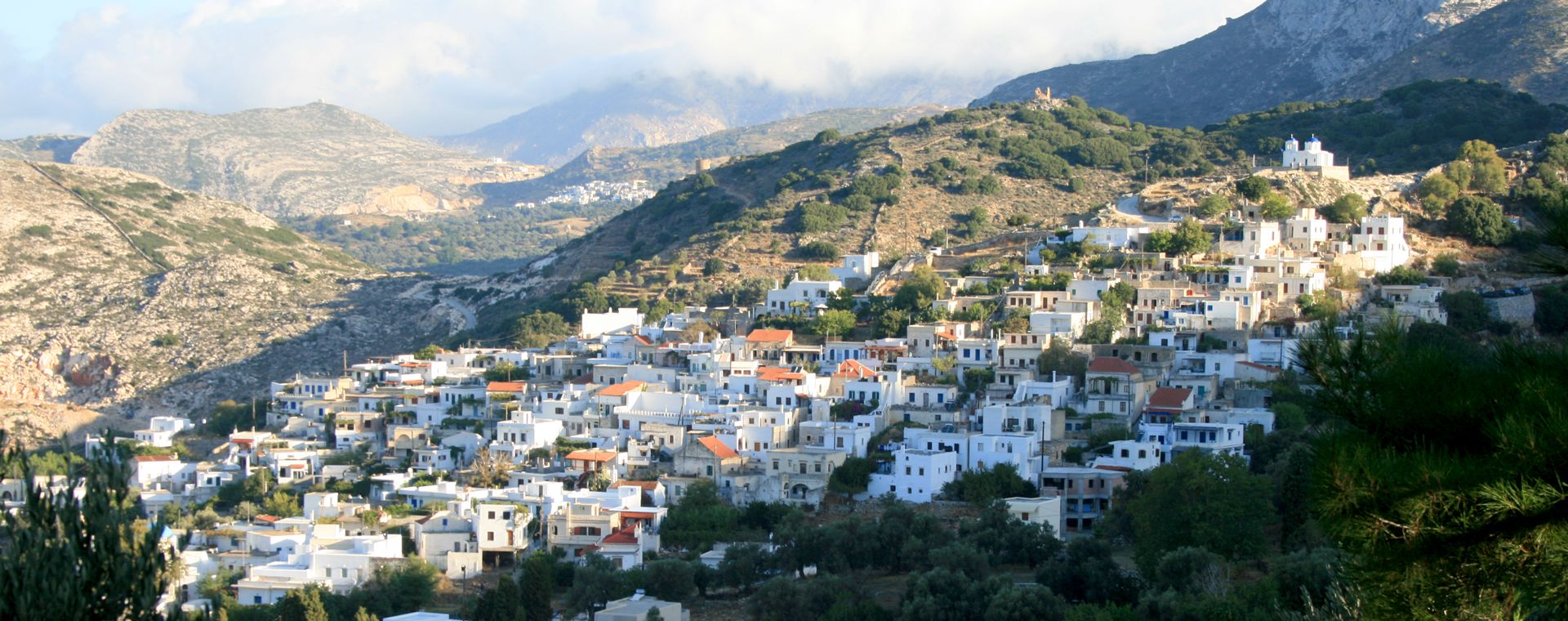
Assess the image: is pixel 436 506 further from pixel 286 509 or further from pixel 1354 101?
pixel 1354 101

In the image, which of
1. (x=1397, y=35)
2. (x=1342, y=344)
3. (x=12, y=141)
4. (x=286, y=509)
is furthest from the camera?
(x=12, y=141)

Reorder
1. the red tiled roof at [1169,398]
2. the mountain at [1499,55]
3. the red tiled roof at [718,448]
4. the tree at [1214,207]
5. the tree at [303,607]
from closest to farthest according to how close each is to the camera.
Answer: the tree at [303,607] < the red tiled roof at [1169,398] < the red tiled roof at [718,448] < the tree at [1214,207] < the mountain at [1499,55]

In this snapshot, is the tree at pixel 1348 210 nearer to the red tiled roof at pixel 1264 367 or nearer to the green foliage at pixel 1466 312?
the green foliage at pixel 1466 312

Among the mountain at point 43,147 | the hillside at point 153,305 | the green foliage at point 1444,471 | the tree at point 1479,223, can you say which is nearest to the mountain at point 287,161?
the mountain at point 43,147

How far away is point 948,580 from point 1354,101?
43.4 m

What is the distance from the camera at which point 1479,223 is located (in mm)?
39875

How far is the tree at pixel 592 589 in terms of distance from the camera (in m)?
23.8

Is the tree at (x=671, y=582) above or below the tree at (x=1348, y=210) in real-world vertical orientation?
below

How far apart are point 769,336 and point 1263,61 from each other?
184ft

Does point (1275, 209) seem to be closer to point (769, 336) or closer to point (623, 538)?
point (769, 336)

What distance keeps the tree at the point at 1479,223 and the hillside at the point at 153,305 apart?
30.3 m

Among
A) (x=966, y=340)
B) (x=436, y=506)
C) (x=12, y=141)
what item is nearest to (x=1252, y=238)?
(x=966, y=340)

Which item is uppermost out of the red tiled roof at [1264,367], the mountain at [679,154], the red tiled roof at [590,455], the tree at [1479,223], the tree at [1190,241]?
the mountain at [679,154]

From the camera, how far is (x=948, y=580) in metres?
21.7
